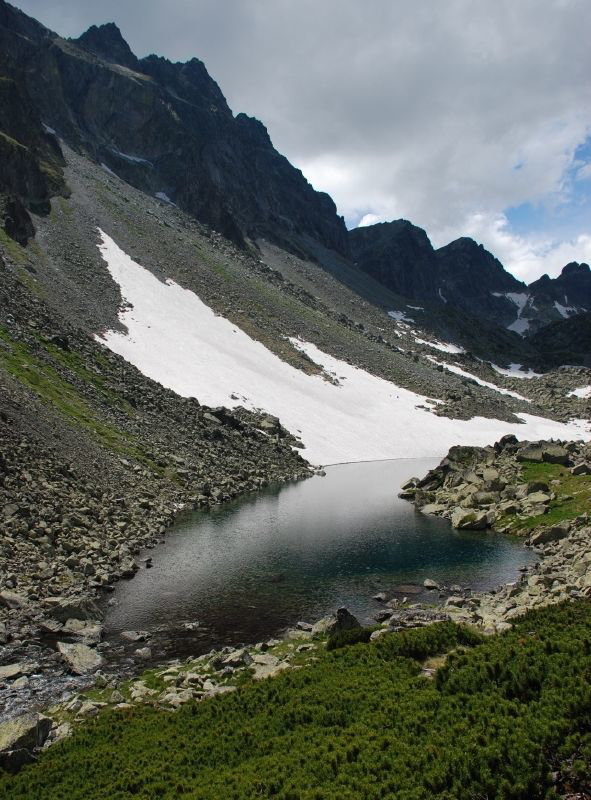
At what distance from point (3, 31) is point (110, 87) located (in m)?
37.3

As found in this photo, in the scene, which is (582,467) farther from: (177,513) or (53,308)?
(53,308)

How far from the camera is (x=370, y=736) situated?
15.4 m

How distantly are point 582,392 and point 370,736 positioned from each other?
168848 millimetres

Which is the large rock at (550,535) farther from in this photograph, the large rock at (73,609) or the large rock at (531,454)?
the large rock at (73,609)

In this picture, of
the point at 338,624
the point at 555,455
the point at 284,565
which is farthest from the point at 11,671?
the point at 555,455

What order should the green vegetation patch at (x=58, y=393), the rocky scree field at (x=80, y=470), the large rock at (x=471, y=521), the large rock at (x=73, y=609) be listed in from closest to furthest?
1. the rocky scree field at (x=80, y=470)
2. the large rock at (x=73, y=609)
3. the large rock at (x=471, y=521)
4. the green vegetation patch at (x=58, y=393)

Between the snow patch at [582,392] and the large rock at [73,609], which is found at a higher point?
the snow patch at [582,392]

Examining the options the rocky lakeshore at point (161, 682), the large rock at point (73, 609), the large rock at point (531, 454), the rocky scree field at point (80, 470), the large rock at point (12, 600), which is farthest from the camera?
the large rock at point (531, 454)

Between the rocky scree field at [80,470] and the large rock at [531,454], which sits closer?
the rocky scree field at [80,470]

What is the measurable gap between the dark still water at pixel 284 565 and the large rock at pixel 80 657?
2367 mm

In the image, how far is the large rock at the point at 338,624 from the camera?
25.9 metres

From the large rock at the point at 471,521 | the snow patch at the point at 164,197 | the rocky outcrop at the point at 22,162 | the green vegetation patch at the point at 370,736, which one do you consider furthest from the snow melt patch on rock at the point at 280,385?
the snow patch at the point at 164,197

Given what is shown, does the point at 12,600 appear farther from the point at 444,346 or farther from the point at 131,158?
the point at 131,158

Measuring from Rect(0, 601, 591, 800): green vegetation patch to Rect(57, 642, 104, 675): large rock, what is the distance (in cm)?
472
